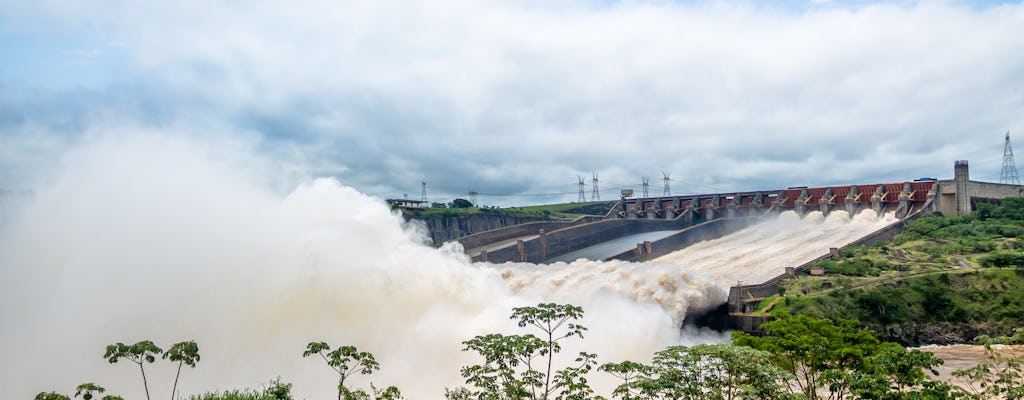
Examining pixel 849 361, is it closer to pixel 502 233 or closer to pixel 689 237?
pixel 502 233

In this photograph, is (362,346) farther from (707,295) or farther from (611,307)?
(707,295)

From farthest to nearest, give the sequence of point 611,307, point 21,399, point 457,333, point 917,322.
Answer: point 917,322, point 611,307, point 457,333, point 21,399

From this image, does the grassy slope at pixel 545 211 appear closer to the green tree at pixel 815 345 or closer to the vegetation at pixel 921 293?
the vegetation at pixel 921 293

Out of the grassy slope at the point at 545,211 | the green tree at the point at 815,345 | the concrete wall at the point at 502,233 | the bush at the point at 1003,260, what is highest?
the grassy slope at the point at 545,211

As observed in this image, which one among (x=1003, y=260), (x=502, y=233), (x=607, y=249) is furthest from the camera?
(x=607, y=249)

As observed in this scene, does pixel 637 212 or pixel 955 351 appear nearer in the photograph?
pixel 955 351

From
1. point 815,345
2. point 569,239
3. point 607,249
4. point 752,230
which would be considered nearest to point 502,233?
point 569,239

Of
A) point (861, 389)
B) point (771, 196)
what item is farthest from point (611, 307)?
point (771, 196)

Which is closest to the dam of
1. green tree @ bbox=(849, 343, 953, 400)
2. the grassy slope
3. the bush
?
the bush

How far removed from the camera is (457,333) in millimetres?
35406

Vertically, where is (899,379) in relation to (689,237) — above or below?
below

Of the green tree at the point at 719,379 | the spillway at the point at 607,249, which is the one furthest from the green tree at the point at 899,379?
the spillway at the point at 607,249

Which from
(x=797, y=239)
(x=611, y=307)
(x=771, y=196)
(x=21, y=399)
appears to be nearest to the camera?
(x=21, y=399)

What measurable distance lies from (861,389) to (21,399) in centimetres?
2938
